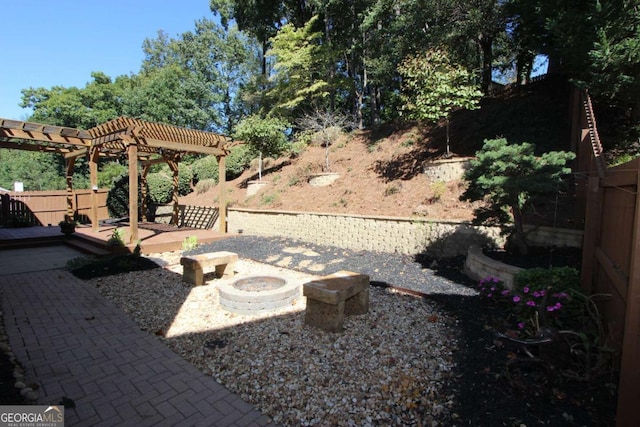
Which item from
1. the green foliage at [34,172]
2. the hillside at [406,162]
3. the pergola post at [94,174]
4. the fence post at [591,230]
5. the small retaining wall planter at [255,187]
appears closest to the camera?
the fence post at [591,230]

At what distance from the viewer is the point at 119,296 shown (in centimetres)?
491

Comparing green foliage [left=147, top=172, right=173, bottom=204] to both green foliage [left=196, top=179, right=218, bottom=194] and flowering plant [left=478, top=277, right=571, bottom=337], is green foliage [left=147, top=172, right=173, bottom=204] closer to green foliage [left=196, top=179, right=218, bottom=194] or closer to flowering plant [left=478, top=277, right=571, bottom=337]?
green foliage [left=196, top=179, right=218, bottom=194]

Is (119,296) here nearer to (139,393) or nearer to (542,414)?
(139,393)

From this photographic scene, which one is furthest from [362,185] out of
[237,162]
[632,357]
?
[237,162]

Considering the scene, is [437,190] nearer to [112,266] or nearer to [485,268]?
[485,268]

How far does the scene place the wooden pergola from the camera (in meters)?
7.96

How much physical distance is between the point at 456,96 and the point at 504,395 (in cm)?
750

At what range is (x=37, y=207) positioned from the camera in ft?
42.3

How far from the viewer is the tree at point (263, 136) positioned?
1287cm

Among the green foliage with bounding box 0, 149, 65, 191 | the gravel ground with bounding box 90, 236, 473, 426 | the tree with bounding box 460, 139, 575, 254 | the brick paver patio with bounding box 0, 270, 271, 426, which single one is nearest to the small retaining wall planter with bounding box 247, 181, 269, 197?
the gravel ground with bounding box 90, 236, 473, 426

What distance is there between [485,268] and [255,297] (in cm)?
360

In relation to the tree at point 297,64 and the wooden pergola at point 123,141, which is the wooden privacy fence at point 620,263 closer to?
the wooden pergola at point 123,141

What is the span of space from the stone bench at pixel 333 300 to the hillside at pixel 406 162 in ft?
12.2

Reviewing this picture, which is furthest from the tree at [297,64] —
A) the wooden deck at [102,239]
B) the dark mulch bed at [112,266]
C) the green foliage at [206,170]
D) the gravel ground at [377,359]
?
the gravel ground at [377,359]
